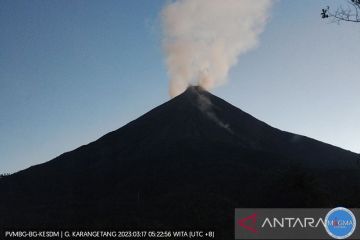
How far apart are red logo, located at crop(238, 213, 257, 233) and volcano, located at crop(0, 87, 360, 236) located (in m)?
18.3

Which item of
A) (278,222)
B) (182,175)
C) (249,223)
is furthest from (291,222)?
(182,175)

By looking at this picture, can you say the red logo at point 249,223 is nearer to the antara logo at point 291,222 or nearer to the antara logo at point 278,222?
the antara logo at point 278,222

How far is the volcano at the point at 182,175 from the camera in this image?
61938 mm

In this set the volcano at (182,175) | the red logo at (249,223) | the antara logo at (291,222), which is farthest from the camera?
the volcano at (182,175)

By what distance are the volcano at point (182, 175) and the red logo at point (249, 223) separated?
18.3 metres

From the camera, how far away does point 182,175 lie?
87938 millimetres

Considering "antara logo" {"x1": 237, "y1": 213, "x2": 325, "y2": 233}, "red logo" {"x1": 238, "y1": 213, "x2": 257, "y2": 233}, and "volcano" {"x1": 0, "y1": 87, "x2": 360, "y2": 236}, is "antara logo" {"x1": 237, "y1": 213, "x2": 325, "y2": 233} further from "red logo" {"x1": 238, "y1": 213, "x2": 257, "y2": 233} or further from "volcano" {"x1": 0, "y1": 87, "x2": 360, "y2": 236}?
"volcano" {"x1": 0, "y1": 87, "x2": 360, "y2": 236}

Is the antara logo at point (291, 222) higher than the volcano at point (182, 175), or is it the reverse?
the volcano at point (182, 175)

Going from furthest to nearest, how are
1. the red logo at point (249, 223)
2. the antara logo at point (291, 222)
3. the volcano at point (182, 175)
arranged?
the volcano at point (182, 175)
the red logo at point (249, 223)
the antara logo at point (291, 222)

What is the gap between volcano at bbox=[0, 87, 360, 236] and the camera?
61.9m

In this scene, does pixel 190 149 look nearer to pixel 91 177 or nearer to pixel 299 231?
pixel 91 177

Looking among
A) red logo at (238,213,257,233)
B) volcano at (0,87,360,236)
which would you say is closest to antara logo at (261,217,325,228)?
red logo at (238,213,257,233)

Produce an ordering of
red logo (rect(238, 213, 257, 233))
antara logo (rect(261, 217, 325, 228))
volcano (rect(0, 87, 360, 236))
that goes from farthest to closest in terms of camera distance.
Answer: volcano (rect(0, 87, 360, 236)) < red logo (rect(238, 213, 257, 233)) < antara logo (rect(261, 217, 325, 228))

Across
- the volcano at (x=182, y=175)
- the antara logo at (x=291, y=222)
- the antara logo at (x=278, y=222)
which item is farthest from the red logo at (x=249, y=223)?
the volcano at (x=182, y=175)
